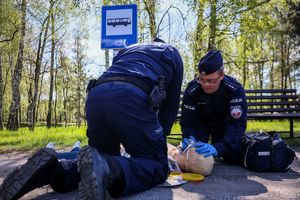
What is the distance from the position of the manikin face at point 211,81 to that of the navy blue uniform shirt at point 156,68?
65cm

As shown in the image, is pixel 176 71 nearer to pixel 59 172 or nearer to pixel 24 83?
pixel 59 172

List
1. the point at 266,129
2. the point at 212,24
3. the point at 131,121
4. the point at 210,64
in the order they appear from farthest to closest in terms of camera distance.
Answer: the point at 212,24 → the point at 266,129 → the point at 210,64 → the point at 131,121

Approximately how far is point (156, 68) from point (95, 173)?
1.07m

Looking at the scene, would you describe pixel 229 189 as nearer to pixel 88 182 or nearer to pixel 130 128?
pixel 130 128

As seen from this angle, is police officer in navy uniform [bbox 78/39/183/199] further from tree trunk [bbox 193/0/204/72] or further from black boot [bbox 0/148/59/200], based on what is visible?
tree trunk [bbox 193/0/204/72]

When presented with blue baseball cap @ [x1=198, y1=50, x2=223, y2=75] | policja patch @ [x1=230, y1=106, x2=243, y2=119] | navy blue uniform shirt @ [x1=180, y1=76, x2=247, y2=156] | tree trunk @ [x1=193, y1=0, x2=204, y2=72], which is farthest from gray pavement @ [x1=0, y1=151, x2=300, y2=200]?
tree trunk @ [x1=193, y1=0, x2=204, y2=72]

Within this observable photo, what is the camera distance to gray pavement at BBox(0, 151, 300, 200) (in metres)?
2.83

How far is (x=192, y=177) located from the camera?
11.0 feet

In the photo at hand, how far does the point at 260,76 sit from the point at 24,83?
2143 cm

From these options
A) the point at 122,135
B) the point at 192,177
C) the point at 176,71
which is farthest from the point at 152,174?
the point at 176,71

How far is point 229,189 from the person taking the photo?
121 inches

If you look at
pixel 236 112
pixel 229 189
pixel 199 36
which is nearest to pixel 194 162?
pixel 229 189

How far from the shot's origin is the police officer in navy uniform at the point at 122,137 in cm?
244

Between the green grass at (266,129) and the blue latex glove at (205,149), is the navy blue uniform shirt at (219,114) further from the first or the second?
the green grass at (266,129)
